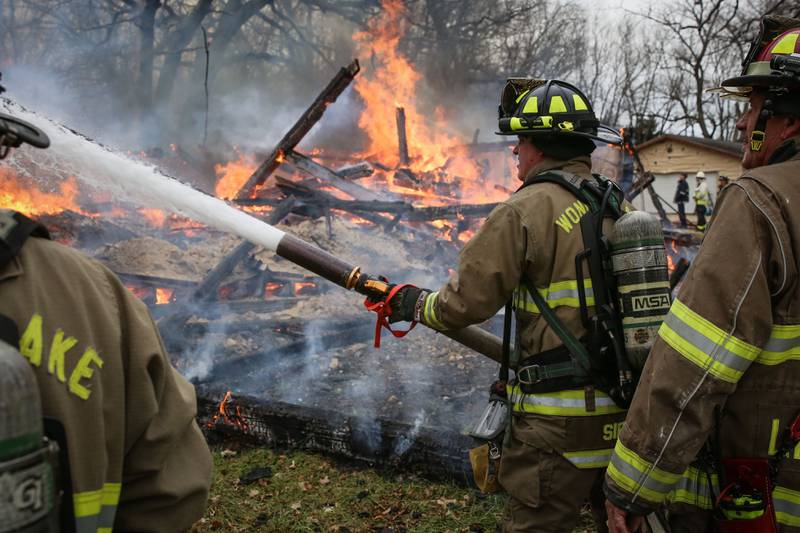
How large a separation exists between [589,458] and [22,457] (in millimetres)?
2226

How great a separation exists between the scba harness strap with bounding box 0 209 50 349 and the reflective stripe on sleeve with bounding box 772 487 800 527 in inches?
86.3

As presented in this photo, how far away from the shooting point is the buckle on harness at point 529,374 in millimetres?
2650

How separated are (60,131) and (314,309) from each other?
5930mm

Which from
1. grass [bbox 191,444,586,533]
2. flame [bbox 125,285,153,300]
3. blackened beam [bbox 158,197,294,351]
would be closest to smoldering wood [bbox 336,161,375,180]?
blackened beam [bbox 158,197,294,351]

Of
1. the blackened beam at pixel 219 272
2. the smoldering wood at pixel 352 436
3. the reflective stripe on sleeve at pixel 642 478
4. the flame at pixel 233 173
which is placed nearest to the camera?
the reflective stripe on sleeve at pixel 642 478

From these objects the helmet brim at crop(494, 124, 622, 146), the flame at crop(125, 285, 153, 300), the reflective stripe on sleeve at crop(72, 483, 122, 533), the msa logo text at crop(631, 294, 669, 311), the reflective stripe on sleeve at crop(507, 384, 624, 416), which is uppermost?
the helmet brim at crop(494, 124, 622, 146)

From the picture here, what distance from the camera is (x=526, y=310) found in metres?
2.77

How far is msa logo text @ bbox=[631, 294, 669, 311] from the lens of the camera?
102 inches

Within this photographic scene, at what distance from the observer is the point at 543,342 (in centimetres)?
268

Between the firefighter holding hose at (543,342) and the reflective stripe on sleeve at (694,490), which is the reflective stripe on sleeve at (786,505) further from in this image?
the firefighter holding hose at (543,342)

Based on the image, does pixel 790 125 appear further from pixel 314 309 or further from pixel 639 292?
pixel 314 309

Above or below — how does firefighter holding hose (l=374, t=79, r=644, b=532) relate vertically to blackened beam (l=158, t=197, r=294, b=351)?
above

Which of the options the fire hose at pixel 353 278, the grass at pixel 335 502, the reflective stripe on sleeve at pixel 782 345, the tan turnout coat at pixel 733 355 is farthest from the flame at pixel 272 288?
the reflective stripe on sleeve at pixel 782 345

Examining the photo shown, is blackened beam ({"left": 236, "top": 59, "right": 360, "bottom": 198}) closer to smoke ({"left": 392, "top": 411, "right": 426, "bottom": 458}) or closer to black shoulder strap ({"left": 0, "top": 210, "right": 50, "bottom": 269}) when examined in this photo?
smoke ({"left": 392, "top": 411, "right": 426, "bottom": 458})
